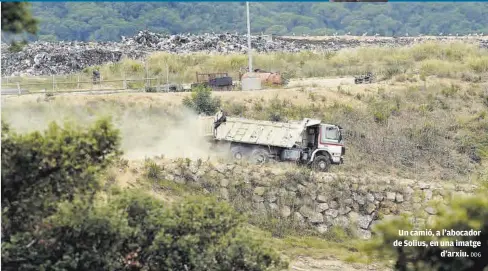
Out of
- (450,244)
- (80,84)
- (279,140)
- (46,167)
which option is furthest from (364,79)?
(46,167)

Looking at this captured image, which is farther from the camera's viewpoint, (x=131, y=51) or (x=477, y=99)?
(x=131, y=51)

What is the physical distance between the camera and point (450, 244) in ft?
84.8

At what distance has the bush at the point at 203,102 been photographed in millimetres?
51188

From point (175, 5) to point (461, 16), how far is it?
28.4m

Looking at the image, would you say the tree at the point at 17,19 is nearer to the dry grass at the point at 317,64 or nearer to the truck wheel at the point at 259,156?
the truck wheel at the point at 259,156

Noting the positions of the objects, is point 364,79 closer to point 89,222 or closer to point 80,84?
point 80,84

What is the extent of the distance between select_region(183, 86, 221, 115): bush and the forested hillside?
39922mm

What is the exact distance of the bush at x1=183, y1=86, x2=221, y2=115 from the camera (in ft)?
168

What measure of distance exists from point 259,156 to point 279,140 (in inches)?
43.4

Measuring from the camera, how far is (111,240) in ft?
87.1

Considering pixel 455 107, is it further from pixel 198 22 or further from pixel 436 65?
pixel 198 22

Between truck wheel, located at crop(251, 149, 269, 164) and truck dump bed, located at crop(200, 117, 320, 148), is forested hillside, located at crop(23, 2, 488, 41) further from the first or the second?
truck wheel, located at crop(251, 149, 269, 164)

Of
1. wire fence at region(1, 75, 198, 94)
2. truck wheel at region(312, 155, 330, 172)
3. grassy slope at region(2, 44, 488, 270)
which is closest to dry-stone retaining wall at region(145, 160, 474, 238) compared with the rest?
truck wheel at region(312, 155, 330, 172)

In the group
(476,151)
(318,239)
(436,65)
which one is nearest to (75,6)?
(436,65)
